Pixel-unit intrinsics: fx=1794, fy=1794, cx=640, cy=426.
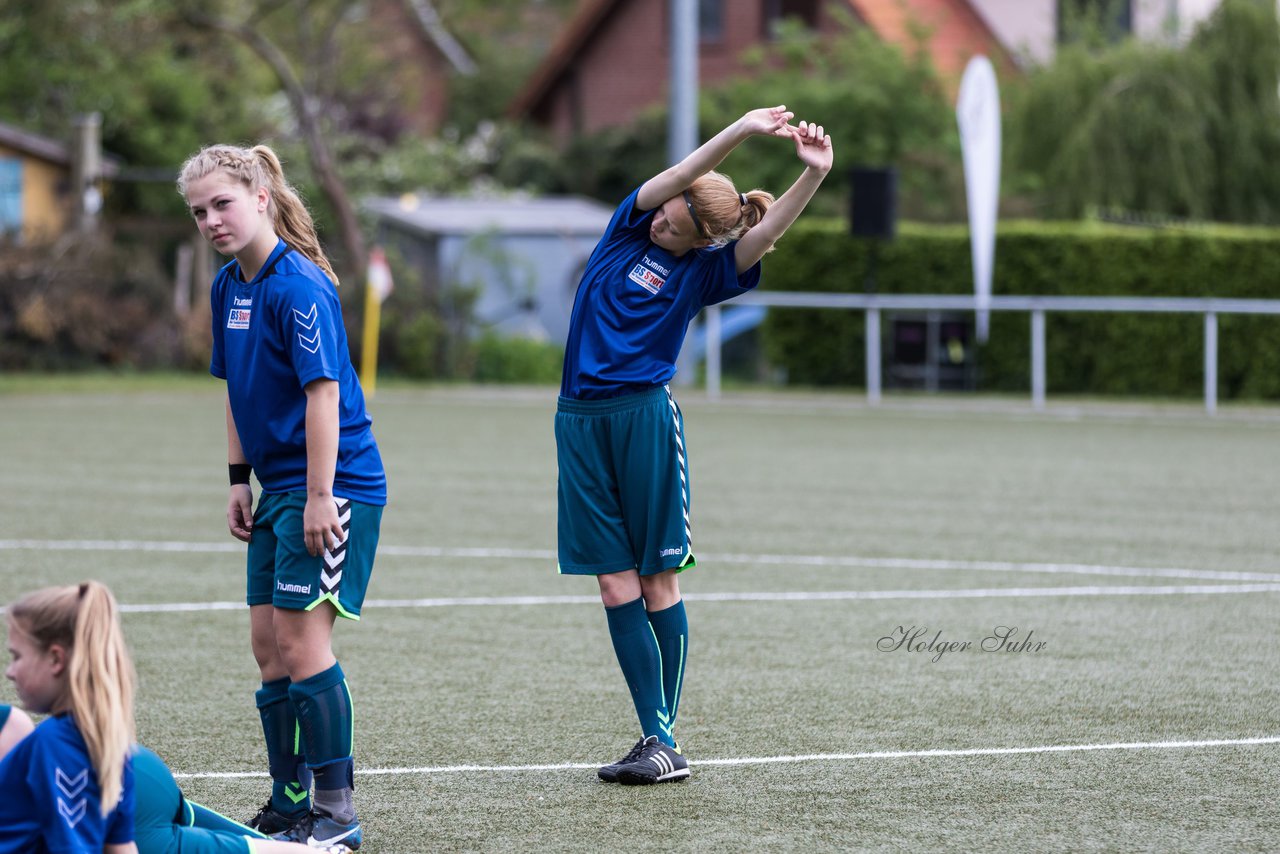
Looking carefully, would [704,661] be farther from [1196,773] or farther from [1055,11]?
[1055,11]

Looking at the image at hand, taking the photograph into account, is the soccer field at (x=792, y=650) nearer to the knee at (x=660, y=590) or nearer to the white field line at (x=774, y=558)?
the white field line at (x=774, y=558)

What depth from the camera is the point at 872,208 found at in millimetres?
21594

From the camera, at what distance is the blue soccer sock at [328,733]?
4555mm

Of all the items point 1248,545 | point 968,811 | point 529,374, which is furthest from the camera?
point 529,374

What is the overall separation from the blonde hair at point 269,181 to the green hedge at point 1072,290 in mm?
17693

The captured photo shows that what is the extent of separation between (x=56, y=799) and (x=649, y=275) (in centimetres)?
250

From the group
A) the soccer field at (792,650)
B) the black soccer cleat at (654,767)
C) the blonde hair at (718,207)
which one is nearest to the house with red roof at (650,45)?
the soccer field at (792,650)

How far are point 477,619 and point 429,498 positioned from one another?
4442 mm

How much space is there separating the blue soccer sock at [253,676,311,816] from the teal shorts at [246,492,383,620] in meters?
0.27

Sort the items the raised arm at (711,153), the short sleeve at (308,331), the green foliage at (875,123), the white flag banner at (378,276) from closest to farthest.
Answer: the short sleeve at (308,331), the raised arm at (711,153), the white flag banner at (378,276), the green foliage at (875,123)

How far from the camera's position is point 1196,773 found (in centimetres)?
527

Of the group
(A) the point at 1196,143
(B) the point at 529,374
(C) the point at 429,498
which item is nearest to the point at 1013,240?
(A) the point at 1196,143

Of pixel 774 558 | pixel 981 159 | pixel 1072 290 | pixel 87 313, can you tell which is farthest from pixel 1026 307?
pixel 87 313

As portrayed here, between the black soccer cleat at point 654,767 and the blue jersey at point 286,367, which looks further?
the black soccer cleat at point 654,767
